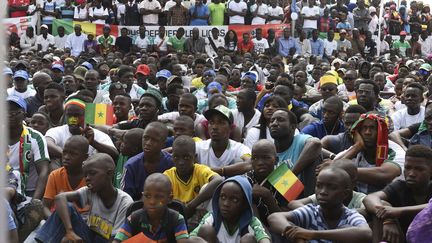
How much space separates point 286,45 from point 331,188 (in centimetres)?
1572

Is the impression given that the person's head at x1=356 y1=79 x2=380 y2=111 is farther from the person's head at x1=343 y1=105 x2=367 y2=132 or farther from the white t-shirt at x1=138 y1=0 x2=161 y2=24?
the white t-shirt at x1=138 y1=0 x2=161 y2=24

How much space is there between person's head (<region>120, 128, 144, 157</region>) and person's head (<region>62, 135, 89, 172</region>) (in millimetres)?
755

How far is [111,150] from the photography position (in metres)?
6.86

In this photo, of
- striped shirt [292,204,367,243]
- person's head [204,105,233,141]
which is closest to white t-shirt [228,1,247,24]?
person's head [204,105,233,141]

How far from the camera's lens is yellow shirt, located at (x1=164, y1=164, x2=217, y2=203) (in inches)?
233

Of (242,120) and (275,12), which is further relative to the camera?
(275,12)

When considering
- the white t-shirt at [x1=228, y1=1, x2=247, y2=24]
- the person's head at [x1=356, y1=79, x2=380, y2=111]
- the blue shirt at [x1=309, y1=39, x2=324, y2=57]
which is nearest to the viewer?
the person's head at [x1=356, y1=79, x2=380, y2=111]

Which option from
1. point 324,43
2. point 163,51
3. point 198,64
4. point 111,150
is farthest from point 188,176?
point 324,43

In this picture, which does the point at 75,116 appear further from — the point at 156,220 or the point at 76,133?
the point at 156,220

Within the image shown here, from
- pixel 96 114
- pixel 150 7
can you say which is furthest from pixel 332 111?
pixel 150 7

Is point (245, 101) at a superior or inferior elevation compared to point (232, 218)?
superior

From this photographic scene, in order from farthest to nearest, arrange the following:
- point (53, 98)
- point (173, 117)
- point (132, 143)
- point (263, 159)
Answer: point (173, 117)
point (53, 98)
point (132, 143)
point (263, 159)

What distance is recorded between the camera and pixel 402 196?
16.3ft

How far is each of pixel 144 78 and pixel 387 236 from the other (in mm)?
8024
